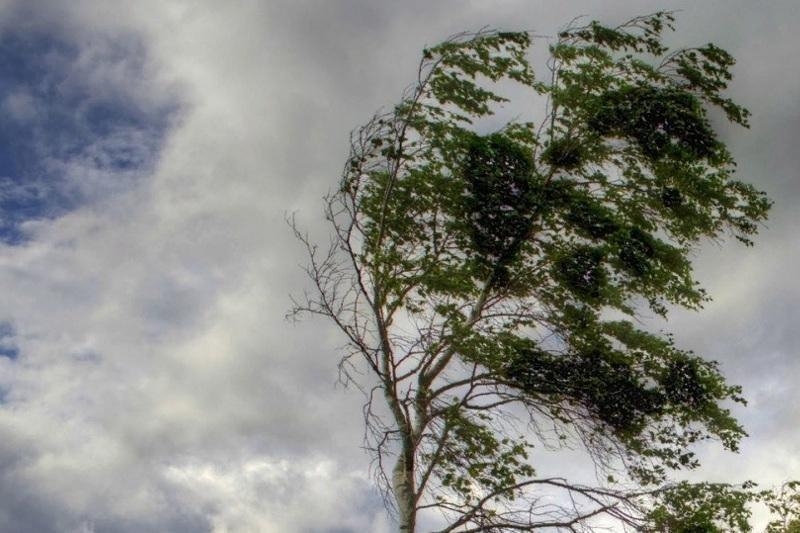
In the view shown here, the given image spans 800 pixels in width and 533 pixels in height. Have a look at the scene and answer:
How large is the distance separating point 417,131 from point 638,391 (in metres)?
6.18

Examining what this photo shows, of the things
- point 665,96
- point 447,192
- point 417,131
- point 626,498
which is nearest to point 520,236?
point 447,192

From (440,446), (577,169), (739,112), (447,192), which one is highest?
(739,112)

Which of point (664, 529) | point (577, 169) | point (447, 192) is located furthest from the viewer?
point (577, 169)

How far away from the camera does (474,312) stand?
15.5 meters

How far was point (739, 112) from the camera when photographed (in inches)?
640

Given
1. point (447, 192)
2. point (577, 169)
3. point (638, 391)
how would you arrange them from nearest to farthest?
point (638, 391) < point (447, 192) < point (577, 169)

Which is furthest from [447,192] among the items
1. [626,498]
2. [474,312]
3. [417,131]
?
[626,498]

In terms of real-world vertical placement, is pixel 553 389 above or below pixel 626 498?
above

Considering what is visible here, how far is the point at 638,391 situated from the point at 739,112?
6.34 meters

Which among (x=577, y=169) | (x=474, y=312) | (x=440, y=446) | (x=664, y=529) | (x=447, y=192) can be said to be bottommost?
(x=664, y=529)

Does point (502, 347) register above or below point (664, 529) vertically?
above

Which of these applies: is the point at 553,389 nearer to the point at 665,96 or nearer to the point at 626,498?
the point at 626,498

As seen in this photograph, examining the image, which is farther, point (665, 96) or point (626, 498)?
point (665, 96)

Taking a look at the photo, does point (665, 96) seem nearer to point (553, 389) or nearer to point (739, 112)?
point (739, 112)
